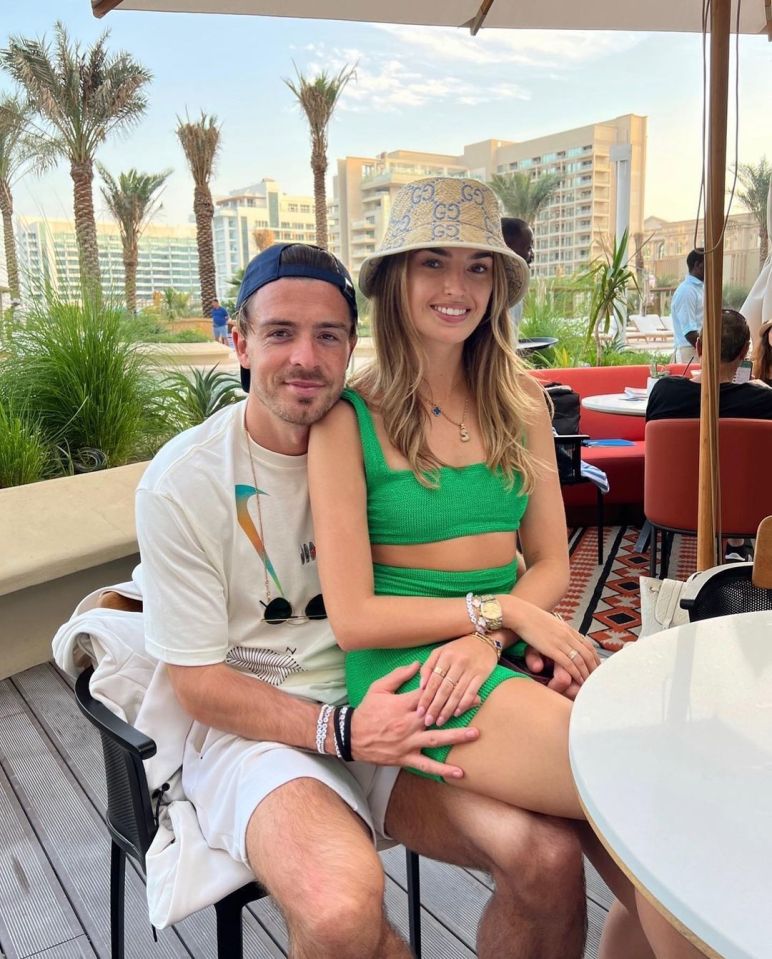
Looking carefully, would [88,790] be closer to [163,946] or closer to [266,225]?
[163,946]

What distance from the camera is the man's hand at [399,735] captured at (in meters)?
1.13

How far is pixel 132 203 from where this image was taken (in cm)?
1762

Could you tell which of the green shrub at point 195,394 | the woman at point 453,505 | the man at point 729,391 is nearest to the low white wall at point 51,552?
the green shrub at point 195,394

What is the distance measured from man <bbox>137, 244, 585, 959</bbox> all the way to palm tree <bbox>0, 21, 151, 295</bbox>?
12329 mm

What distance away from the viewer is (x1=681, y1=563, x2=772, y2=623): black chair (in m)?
1.82

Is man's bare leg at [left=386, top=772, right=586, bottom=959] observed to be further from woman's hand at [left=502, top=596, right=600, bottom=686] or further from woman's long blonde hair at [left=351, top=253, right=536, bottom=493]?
woman's long blonde hair at [left=351, top=253, right=536, bottom=493]

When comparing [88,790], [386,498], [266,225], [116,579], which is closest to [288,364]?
[386,498]

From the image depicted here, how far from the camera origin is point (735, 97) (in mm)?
1862

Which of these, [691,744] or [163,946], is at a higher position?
[691,744]

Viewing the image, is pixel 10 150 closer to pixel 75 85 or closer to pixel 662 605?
pixel 75 85

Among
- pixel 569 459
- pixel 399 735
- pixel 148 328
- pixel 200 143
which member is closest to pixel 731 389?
pixel 569 459

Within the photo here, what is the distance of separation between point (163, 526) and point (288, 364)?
13.8 inches

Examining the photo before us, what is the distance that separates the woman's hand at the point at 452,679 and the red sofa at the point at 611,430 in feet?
12.2

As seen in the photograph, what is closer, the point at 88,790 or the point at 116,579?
the point at 88,790
